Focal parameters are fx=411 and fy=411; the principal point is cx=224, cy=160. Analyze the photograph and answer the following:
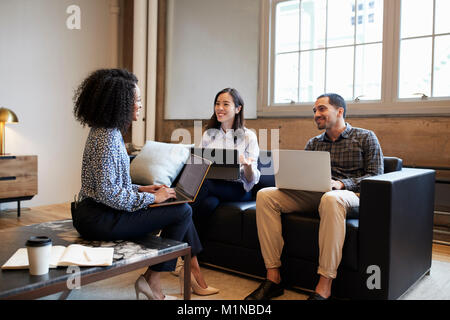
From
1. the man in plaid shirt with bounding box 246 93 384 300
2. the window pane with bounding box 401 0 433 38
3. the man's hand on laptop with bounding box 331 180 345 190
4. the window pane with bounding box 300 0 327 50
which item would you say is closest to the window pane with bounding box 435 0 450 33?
the window pane with bounding box 401 0 433 38

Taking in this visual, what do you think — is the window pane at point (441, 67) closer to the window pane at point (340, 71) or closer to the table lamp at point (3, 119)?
the window pane at point (340, 71)

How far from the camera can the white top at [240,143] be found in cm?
269

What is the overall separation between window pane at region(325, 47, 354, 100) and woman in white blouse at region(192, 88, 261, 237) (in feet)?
4.57

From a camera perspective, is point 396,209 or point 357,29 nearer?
point 396,209

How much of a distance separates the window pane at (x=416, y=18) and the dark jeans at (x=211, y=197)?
2.11 metres

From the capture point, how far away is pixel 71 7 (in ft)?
15.9

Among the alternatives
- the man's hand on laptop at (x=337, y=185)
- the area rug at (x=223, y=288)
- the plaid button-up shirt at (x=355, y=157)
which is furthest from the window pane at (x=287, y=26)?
the area rug at (x=223, y=288)

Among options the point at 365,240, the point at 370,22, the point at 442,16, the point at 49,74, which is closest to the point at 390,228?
the point at 365,240

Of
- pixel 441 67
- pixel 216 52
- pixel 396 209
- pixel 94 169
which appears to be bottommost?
pixel 396 209

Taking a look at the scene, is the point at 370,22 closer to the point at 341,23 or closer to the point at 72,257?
the point at 341,23
